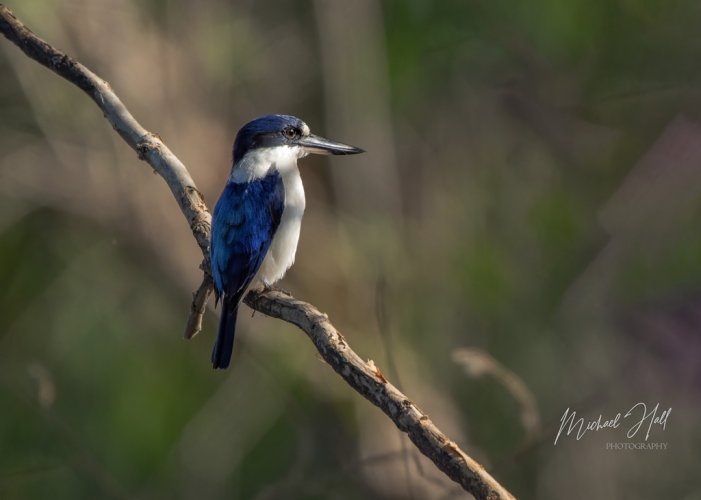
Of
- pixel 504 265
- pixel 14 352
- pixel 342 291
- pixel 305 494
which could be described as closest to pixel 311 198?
pixel 342 291

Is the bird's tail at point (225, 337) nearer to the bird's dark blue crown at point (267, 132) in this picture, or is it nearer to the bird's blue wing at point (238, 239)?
the bird's blue wing at point (238, 239)

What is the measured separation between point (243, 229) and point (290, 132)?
1.97ft

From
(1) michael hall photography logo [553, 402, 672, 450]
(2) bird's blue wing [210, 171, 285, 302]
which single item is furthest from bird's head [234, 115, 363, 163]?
(1) michael hall photography logo [553, 402, 672, 450]

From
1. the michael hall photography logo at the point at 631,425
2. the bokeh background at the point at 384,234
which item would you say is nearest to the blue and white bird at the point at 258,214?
the bokeh background at the point at 384,234

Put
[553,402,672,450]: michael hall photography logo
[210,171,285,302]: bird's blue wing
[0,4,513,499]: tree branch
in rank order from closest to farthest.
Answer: [0,4,513,499]: tree branch, [210,171,285,302]: bird's blue wing, [553,402,672,450]: michael hall photography logo

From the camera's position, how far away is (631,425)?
213 inches

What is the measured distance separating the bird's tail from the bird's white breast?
144 mm

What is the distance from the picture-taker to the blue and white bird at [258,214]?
10.8 ft

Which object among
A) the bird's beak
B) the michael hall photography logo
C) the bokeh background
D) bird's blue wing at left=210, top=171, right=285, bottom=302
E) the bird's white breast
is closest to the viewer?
bird's blue wing at left=210, top=171, right=285, bottom=302

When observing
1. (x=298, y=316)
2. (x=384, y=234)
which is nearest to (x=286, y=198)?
(x=298, y=316)

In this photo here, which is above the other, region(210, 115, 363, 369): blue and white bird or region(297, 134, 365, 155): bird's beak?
region(297, 134, 365, 155): bird's beak

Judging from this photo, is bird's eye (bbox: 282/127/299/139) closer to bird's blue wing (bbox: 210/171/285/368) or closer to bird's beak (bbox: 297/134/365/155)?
bird's beak (bbox: 297/134/365/155)

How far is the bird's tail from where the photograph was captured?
3.34 m

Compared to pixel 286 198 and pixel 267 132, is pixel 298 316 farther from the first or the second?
pixel 267 132
